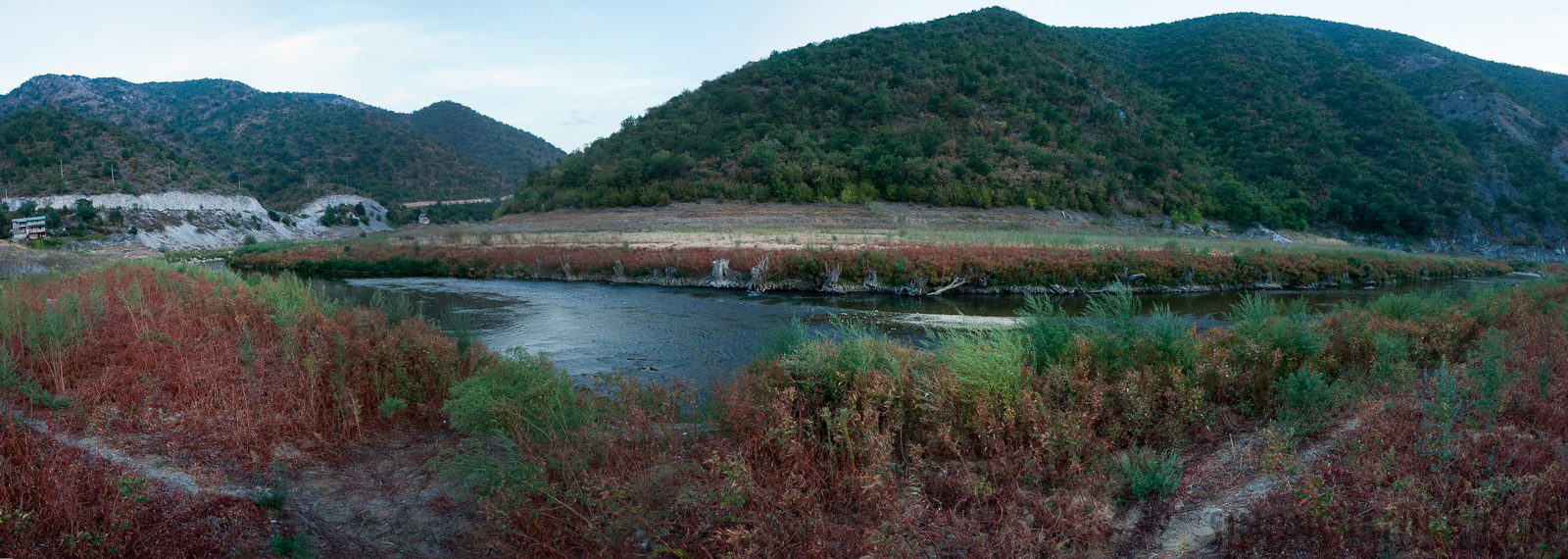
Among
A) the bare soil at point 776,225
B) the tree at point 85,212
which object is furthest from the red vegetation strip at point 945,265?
the tree at point 85,212

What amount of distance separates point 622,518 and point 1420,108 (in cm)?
7732

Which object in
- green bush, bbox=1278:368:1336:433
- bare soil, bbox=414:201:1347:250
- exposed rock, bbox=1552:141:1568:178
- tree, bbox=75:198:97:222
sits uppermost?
exposed rock, bbox=1552:141:1568:178

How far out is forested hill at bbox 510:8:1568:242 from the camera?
4694 centimetres

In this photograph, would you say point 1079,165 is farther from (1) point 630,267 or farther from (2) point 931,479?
(2) point 931,479

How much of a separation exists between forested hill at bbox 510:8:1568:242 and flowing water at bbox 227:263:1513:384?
26640mm

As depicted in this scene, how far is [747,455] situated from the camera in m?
4.36

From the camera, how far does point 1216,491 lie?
4.05m

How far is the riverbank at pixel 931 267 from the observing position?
19094 mm

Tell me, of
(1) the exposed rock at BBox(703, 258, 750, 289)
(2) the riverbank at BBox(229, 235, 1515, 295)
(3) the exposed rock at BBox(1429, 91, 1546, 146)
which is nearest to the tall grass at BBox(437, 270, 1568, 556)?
(2) the riverbank at BBox(229, 235, 1515, 295)

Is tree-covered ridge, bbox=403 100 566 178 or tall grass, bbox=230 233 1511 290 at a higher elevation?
tree-covered ridge, bbox=403 100 566 178

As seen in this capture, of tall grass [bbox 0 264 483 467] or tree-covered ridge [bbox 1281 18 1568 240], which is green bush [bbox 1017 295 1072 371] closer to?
tall grass [bbox 0 264 483 467]

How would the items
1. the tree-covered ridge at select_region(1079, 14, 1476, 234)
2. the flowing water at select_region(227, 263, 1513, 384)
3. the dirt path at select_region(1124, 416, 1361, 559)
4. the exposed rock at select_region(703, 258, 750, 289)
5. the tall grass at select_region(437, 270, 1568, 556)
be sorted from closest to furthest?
the tall grass at select_region(437, 270, 1568, 556) → the dirt path at select_region(1124, 416, 1361, 559) → the flowing water at select_region(227, 263, 1513, 384) → the exposed rock at select_region(703, 258, 750, 289) → the tree-covered ridge at select_region(1079, 14, 1476, 234)

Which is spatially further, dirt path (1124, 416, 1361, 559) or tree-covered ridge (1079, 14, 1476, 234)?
tree-covered ridge (1079, 14, 1476, 234)

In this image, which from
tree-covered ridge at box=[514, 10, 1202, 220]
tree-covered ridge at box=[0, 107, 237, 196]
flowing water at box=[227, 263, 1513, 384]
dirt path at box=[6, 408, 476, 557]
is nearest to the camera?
dirt path at box=[6, 408, 476, 557]
